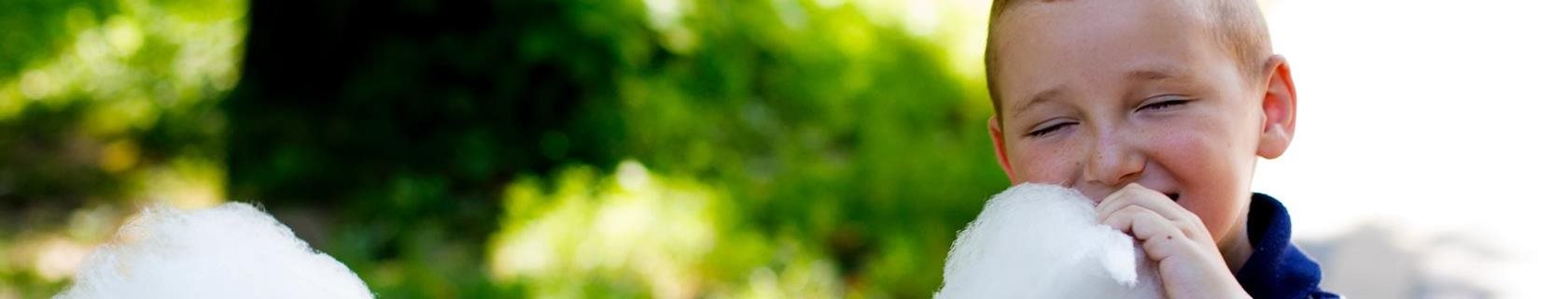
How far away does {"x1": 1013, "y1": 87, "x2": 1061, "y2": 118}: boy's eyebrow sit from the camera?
1354 mm

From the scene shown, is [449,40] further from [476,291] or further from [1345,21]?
[1345,21]

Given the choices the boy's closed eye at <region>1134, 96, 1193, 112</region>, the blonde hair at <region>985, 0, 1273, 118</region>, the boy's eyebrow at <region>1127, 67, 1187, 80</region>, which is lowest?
the boy's closed eye at <region>1134, 96, 1193, 112</region>

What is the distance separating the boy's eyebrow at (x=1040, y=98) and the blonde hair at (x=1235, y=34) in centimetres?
8

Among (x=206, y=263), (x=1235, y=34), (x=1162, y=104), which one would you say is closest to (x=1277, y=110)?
(x=1235, y=34)

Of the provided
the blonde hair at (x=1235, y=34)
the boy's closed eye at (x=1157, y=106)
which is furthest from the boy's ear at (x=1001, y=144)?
the boy's closed eye at (x=1157, y=106)

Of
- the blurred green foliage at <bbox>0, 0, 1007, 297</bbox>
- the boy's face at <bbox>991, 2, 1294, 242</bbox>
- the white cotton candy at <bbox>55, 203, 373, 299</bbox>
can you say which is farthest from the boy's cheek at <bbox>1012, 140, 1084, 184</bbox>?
the blurred green foliage at <bbox>0, 0, 1007, 297</bbox>

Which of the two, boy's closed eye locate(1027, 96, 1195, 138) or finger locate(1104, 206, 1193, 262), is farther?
boy's closed eye locate(1027, 96, 1195, 138)

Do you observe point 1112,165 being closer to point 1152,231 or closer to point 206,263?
point 1152,231

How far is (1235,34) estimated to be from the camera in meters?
1.41

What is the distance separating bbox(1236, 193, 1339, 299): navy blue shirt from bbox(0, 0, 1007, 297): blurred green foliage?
1843mm

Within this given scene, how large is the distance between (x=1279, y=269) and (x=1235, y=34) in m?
0.25

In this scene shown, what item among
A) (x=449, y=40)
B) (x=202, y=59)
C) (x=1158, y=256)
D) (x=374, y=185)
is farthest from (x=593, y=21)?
(x=1158, y=256)

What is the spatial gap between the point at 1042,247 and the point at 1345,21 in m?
4.02

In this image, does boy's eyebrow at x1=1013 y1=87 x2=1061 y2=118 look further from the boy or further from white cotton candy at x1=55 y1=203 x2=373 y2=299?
white cotton candy at x1=55 y1=203 x2=373 y2=299
